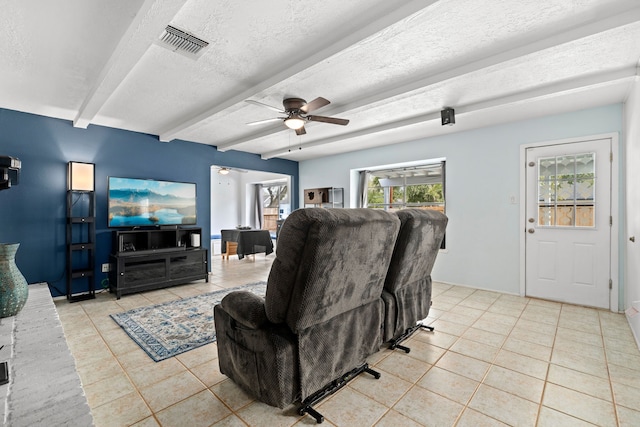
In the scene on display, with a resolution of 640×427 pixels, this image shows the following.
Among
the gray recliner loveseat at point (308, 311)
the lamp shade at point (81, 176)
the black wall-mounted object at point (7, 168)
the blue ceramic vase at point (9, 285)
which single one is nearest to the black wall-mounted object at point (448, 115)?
the gray recliner loveseat at point (308, 311)

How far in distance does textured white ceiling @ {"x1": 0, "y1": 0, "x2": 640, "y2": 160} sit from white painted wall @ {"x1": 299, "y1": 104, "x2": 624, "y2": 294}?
0.27 m

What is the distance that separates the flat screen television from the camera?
4.33m

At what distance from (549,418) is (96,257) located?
5235 mm

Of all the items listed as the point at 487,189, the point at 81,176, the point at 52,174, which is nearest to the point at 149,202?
the point at 81,176

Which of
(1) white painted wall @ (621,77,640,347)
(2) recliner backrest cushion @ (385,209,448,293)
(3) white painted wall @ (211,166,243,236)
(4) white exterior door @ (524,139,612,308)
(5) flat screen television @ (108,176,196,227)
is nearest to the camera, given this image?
(2) recliner backrest cushion @ (385,209,448,293)

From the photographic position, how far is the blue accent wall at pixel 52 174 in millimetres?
3645

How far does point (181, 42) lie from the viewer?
2.18 m

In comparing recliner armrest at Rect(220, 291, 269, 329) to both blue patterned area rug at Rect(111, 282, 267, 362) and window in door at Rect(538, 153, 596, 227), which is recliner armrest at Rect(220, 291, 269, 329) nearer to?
blue patterned area rug at Rect(111, 282, 267, 362)

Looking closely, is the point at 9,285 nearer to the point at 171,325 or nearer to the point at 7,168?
the point at 7,168

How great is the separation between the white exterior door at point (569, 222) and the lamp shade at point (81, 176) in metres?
5.88

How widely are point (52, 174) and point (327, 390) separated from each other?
4.41 m

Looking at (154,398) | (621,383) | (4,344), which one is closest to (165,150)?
(4,344)

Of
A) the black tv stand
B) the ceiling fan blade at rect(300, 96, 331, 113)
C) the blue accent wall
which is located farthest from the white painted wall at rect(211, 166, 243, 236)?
the ceiling fan blade at rect(300, 96, 331, 113)

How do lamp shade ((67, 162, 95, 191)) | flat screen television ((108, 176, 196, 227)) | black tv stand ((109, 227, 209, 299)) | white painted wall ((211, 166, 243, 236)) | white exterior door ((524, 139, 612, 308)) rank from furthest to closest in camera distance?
white painted wall ((211, 166, 243, 236)) < flat screen television ((108, 176, 196, 227)) < black tv stand ((109, 227, 209, 299)) < lamp shade ((67, 162, 95, 191)) < white exterior door ((524, 139, 612, 308))
